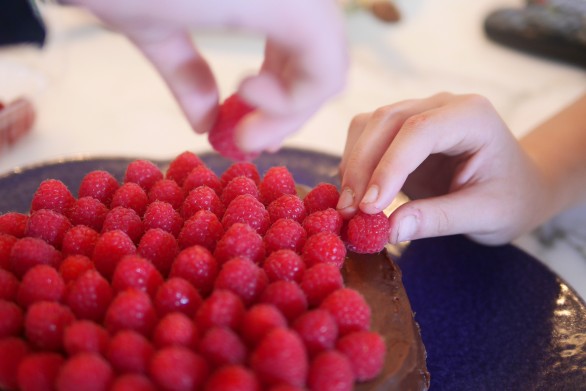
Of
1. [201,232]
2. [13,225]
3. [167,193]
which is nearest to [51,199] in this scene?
[13,225]

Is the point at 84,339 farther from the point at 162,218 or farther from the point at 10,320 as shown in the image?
the point at 162,218

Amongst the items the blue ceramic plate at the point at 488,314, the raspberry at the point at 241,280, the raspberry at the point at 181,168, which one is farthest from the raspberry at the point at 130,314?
the blue ceramic plate at the point at 488,314

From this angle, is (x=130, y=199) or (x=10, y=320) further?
(x=130, y=199)

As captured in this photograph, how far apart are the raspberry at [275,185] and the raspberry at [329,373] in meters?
0.40

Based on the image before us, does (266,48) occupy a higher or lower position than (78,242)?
higher

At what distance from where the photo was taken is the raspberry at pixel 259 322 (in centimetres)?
78

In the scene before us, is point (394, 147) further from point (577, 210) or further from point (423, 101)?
point (577, 210)

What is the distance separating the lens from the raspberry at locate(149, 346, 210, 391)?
0.73 meters

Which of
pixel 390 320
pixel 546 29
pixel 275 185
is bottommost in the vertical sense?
pixel 390 320

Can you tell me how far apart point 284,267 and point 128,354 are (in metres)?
0.27

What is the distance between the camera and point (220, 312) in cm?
81

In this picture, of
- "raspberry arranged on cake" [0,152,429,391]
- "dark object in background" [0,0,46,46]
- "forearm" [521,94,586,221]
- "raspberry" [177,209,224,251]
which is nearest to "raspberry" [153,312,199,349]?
"raspberry arranged on cake" [0,152,429,391]

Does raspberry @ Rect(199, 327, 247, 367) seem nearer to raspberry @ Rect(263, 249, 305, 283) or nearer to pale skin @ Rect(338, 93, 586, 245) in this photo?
raspberry @ Rect(263, 249, 305, 283)

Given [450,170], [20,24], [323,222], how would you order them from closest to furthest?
[323,222] < [450,170] < [20,24]
